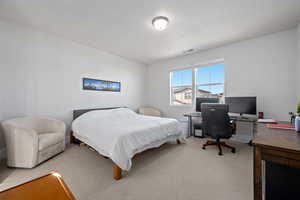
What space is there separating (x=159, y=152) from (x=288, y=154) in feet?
7.29

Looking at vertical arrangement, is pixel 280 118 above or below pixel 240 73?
below

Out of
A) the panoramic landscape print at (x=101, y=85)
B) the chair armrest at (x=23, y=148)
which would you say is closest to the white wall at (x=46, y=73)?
the panoramic landscape print at (x=101, y=85)

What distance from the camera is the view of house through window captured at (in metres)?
3.99

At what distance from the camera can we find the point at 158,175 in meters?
1.97

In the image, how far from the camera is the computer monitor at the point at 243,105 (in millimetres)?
2980

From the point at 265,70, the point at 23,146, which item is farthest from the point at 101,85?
the point at 265,70

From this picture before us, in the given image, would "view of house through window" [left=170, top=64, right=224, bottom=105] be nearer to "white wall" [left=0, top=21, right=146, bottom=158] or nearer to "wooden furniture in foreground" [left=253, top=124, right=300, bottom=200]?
"white wall" [left=0, top=21, right=146, bottom=158]

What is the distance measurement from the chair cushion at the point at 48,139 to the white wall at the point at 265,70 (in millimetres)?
4389

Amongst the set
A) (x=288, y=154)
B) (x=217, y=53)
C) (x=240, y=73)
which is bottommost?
(x=288, y=154)

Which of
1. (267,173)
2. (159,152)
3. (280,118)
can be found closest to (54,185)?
(267,173)

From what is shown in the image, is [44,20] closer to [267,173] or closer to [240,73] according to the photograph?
[267,173]

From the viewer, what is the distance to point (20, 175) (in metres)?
1.95

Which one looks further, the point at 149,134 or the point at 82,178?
the point at 149,134

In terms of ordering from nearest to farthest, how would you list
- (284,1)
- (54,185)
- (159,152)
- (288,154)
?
(54,185) < (288,154) < (284,1) < (159,152)
